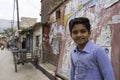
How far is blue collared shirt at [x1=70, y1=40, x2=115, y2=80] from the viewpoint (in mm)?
1843

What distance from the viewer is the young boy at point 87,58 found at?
1.85 metres

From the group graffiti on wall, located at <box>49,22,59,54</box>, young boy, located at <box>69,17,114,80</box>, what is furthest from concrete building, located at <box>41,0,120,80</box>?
Result: graffiti on wall, located at <box>49,22,59,54</box>

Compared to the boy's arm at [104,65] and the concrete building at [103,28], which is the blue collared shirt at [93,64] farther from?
the concrete building at [103,28]

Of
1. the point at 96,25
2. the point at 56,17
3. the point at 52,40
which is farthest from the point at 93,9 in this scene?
the point at 52,40

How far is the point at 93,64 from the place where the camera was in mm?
1893

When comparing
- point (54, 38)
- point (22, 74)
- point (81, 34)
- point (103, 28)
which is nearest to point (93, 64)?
point (81, 34)

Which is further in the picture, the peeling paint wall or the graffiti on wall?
the graffiti on wall

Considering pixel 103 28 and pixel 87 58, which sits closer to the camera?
pixel 87 58

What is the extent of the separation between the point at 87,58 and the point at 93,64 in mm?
79

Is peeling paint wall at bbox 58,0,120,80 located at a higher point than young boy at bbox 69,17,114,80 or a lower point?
higher

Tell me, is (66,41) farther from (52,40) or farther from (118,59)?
(52,40)

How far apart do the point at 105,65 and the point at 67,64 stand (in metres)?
3.51

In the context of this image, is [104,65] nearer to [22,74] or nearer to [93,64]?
[93,64]

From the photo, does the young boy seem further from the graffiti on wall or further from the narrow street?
the graffiti on wall
